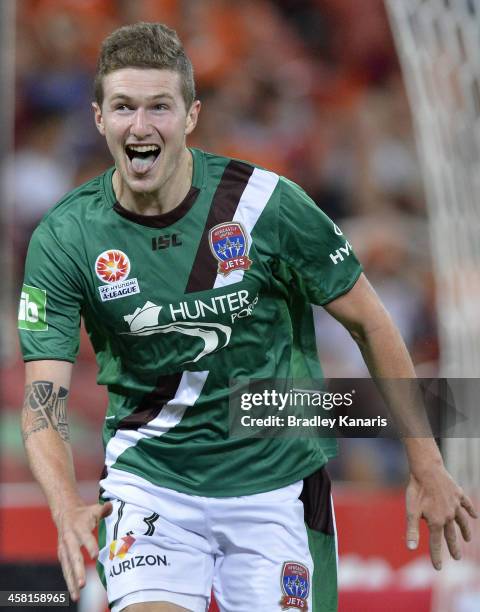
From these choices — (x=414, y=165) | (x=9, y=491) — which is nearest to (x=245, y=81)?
(x=414, y=165)

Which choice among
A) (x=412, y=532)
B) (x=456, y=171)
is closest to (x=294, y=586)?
(x=412, y=532)

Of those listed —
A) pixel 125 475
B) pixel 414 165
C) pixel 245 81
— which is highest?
pixel 245 81

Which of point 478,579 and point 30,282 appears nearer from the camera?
point 30,282

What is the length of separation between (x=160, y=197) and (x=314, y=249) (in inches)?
17.8

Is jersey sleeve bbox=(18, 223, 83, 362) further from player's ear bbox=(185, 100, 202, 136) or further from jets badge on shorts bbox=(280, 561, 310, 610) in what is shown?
jets badge on shorts bbox=(280, 561, 310, 610)

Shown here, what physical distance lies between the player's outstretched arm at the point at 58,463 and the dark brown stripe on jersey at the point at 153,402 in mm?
195

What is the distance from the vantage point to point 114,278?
3012 millimetres

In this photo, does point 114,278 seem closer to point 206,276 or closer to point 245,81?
point 206,276

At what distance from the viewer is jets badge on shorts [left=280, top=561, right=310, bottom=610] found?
2984 mm

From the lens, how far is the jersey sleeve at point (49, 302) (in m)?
3.00

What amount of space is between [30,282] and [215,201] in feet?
1.84

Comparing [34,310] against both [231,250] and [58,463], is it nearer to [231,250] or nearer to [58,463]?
[58,463]

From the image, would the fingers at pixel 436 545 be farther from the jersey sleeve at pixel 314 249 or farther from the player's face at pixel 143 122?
the player's face at pixel 143 122

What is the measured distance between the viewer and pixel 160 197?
307cm
